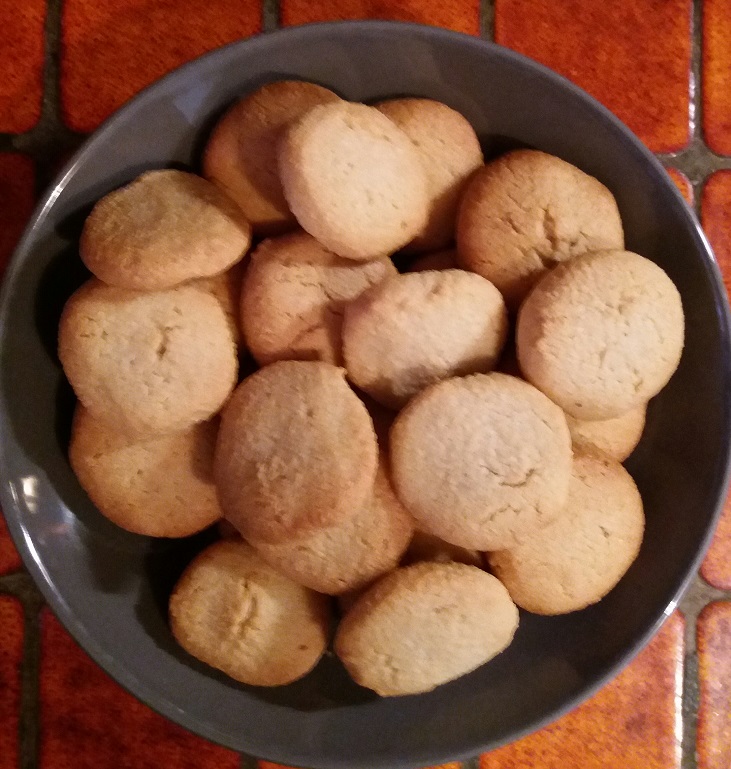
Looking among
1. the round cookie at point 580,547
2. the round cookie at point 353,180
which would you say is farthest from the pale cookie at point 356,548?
the round cookie at point 353,180

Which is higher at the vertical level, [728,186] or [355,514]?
[728,186]

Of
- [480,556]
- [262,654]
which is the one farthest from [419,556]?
[262,654]

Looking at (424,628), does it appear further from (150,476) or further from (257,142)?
(257,142)

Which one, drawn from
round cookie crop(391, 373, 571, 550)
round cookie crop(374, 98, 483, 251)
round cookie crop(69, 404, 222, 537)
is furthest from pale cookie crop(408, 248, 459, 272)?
round cookie crop(69, 404, 222, 537)

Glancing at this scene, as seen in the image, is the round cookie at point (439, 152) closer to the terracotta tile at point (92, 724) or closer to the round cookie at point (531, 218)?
the round cookie at point (531, 218)

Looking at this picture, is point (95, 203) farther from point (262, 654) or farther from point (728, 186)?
point (728, 186)

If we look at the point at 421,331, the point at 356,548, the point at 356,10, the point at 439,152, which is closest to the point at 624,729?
the point at 356,548

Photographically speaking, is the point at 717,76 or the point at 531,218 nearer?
the point at 531,218
